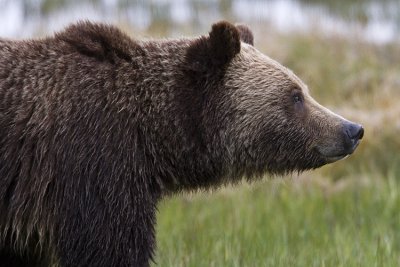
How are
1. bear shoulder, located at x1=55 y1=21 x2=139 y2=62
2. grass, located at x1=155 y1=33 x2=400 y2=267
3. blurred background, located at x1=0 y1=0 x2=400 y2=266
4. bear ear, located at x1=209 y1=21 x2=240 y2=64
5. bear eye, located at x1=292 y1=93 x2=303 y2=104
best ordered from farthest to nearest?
blurred background, located at x1=0 y1=0 x2=400 y2=266 < grass, located at x1=155 y1=33 x2=400 y2=267 < bear eye, located at x1=292 y1=93 x2=303 y2=104 < bear ear, located at x1=209 y1=21 x2=240 y2=64 < bear shoulder, located at x1=55 y1=21 x2=139 y2=62

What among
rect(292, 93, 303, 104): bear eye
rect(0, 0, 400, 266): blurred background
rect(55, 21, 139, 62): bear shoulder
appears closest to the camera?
rect(55, 21, 139, 62): bear shoulder

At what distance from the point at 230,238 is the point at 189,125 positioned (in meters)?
2.27

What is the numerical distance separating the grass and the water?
11.1ft

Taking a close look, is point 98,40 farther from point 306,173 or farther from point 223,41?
point 306,173

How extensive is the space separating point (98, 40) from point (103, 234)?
1.25 meters

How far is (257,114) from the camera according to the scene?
624cm

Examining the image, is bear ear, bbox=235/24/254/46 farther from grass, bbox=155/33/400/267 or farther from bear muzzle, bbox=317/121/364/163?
grass, bbox=155/33/400/267

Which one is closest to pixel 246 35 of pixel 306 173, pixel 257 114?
pixel 257 114

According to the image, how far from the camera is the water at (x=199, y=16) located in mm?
16953

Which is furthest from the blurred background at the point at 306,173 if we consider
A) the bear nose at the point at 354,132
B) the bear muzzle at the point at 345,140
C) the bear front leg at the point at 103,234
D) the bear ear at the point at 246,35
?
the bear front leg at the point at 103,234

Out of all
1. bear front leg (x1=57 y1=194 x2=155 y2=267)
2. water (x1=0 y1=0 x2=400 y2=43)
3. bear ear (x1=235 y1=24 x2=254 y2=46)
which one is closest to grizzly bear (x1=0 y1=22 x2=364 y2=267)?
bear front leg (x1=57 y1=194 x2=155 y2=267)

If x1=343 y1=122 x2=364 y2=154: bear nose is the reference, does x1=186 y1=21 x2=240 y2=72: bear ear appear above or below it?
above

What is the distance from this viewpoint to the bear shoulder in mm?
5953

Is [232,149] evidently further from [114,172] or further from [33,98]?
[33,98]
